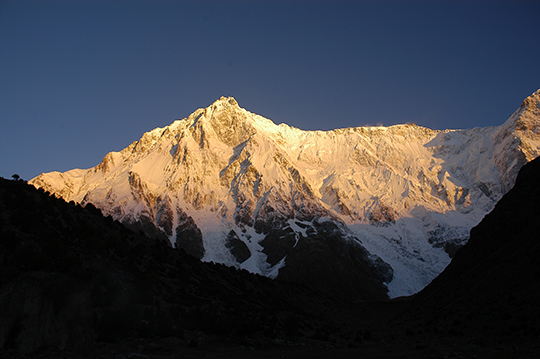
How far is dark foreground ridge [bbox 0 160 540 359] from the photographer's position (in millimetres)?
18609

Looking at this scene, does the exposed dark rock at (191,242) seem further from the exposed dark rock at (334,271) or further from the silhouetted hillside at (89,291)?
the silhouetted hillside at (89,291)

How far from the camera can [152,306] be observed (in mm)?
28812

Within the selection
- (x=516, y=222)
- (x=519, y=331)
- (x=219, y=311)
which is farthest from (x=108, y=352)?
(x=516, y=222)

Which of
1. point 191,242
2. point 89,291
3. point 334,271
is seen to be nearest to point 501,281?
point 89,291

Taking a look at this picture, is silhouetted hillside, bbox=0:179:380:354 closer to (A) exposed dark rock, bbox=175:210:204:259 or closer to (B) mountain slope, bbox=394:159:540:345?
(B) mountain slope, bbox=394:159:540:345

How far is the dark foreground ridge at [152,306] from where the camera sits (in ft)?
61.1

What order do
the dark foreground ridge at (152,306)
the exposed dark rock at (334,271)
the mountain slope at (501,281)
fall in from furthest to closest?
the exposed dark rock at (334,271)
the mountain slope at (501,281)
the dark foreground ridge at (152,306)

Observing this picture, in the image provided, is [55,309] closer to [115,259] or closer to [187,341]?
[187,341]

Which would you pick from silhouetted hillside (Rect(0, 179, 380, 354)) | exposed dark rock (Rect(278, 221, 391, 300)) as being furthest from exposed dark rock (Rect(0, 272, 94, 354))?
exposed dark rock (Rect(278, 221, 391, 300))

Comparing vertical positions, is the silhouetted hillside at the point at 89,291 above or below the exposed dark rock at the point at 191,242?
below

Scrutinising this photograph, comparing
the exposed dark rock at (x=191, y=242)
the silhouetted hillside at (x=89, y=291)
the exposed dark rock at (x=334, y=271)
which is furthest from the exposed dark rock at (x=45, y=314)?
the exposed dark rock at (x=191, y=242)

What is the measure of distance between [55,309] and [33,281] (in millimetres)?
1573

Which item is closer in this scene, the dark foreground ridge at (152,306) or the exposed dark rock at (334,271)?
the dark foreground ridge at (152,306)

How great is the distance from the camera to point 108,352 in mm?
20594
